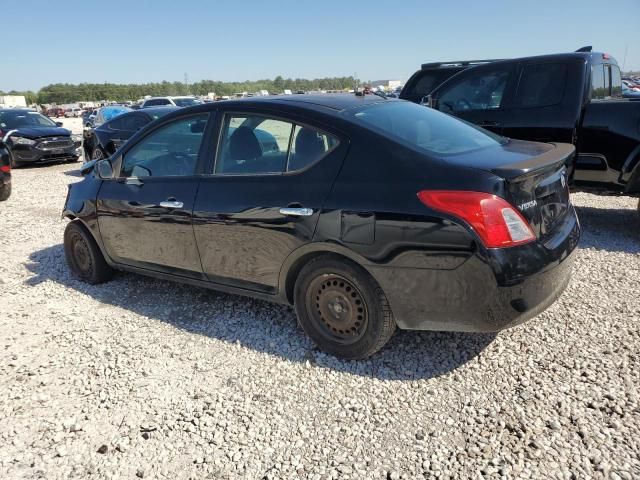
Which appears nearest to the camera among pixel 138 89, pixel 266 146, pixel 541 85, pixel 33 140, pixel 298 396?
pixel 298 396

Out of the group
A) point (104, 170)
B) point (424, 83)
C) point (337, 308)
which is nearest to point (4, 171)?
point (104, 170)

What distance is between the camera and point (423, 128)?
326 centimetres

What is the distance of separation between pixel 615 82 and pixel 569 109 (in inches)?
76.7

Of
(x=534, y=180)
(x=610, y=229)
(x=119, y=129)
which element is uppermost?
(x=119, y=129)

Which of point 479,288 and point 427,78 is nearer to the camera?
point 479,288

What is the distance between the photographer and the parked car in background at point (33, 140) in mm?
13047

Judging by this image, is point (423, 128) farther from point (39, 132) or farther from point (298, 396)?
point (39, 132)

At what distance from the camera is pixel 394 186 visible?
9.02 feet

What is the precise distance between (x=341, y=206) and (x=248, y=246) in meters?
0.83

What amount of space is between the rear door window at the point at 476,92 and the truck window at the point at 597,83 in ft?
3.14

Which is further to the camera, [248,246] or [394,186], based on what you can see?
[248,246]

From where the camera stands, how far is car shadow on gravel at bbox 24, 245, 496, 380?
312 cm

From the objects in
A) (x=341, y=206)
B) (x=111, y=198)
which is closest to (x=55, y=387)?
(x=111, y=198)

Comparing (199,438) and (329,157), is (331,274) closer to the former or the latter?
(329,157)
